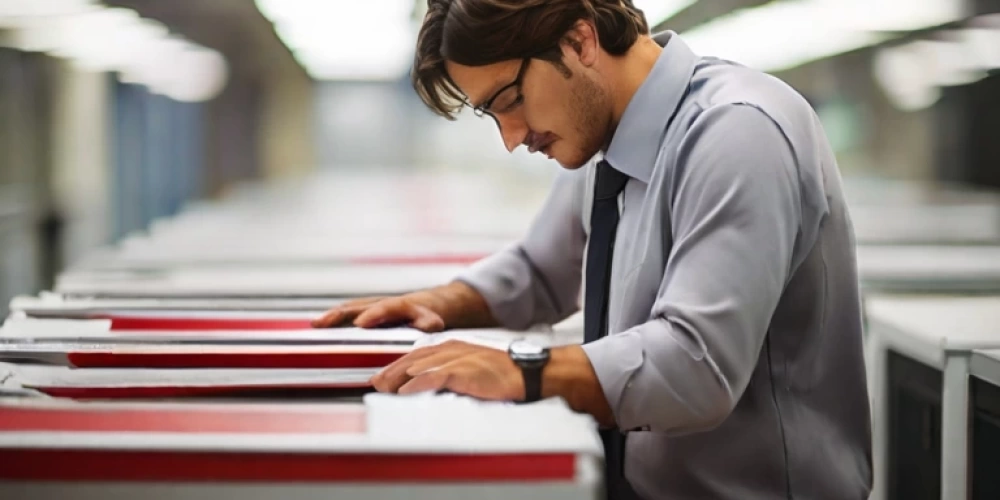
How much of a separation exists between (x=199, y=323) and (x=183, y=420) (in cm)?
64

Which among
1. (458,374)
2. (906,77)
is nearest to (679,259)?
(458,374)

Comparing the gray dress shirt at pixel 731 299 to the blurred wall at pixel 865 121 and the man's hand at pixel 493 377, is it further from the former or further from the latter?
the blurred wall at pixel 865 121

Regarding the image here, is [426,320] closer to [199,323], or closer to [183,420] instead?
[199,323]

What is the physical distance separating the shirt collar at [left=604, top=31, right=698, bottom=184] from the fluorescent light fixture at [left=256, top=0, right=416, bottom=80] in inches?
95.6

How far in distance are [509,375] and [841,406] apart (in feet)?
1.70

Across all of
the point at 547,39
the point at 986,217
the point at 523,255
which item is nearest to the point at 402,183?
the point at 986,217

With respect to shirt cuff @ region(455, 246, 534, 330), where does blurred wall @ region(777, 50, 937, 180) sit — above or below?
above

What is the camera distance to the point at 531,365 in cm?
104

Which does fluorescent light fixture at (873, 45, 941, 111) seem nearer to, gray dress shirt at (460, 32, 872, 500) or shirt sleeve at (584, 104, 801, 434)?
gray dress shirt at (460, 32, 872, 500)

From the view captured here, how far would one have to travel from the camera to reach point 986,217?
3566 mm

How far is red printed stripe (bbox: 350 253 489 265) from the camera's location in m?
2.60

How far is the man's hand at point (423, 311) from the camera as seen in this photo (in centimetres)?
157

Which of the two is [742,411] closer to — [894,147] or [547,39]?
[547,39]

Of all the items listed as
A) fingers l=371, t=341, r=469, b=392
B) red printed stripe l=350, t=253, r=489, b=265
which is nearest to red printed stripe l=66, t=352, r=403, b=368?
fingers l=371, t=341, r=469, b=392
